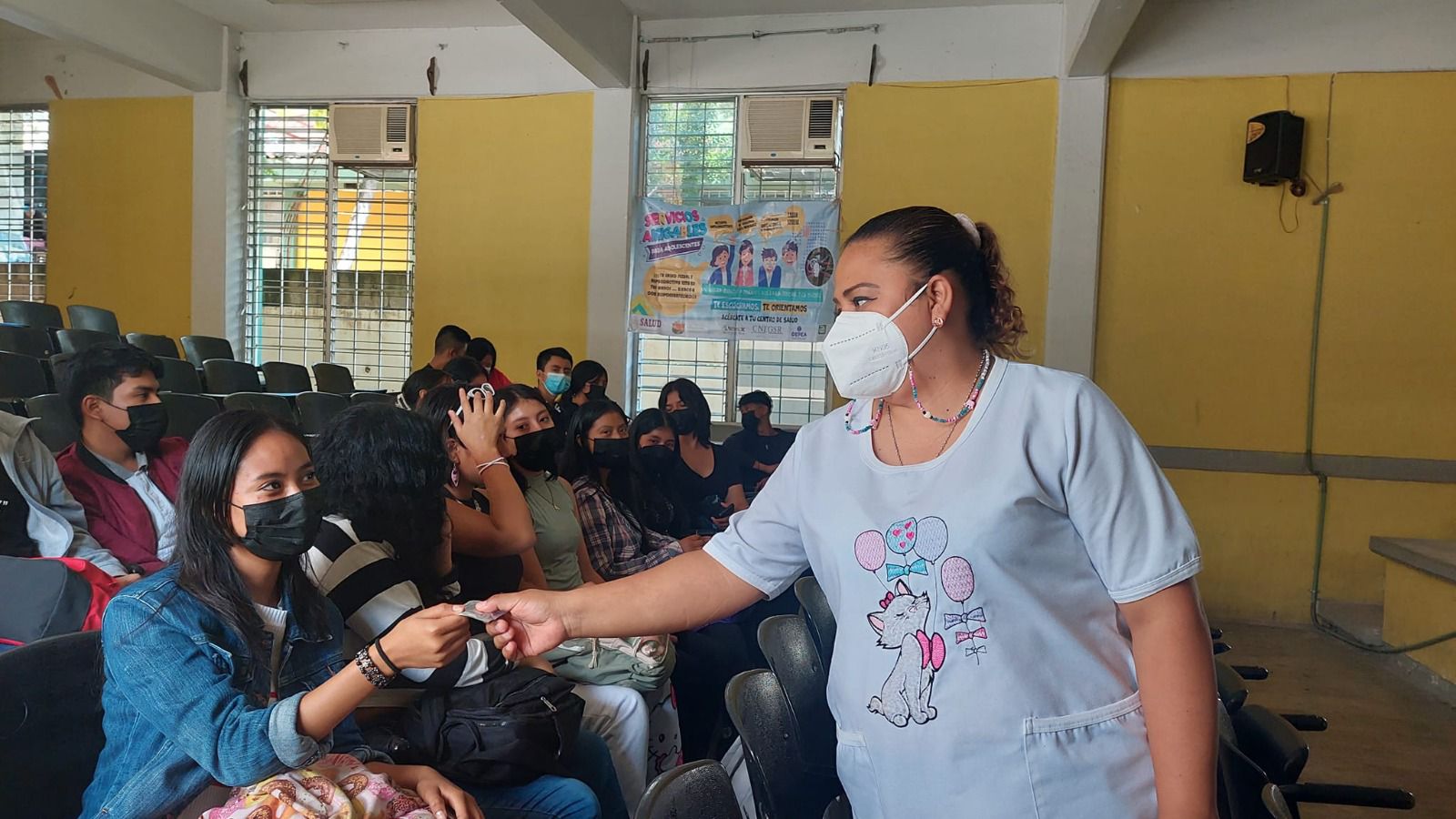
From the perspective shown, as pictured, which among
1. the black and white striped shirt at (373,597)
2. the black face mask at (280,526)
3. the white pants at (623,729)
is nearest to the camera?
the black face mask at (280,526)

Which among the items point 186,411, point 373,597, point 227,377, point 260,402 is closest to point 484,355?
point 227,377

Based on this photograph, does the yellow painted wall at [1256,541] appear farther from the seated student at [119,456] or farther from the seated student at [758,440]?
the seated student at [119,456]

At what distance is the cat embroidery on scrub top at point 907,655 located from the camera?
3.56 ft

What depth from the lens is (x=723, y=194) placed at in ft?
20.4

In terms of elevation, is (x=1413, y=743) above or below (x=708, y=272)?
below

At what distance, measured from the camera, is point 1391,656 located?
4.54 m

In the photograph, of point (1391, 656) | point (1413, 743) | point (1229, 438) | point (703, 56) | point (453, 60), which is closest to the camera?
point (1413, 743)

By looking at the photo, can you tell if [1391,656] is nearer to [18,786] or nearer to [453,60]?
[18,786]

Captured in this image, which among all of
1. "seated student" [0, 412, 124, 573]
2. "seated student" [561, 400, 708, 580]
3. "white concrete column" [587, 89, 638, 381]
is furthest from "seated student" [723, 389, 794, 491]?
"seated student" [0, 412, 124, 573]

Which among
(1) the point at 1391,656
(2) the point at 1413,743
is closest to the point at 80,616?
(2) the point at 1413,743

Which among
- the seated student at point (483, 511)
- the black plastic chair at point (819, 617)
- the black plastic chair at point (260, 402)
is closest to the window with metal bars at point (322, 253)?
the black plastic chair at point (260, 402)

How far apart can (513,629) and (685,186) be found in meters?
5.18

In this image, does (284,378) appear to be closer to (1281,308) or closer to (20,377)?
(20,377)

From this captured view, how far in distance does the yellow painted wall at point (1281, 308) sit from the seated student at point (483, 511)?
4.16m
